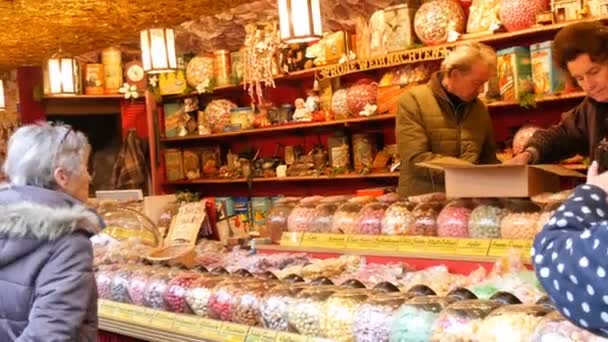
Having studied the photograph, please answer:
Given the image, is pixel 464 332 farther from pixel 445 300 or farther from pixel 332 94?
pixel 332 94

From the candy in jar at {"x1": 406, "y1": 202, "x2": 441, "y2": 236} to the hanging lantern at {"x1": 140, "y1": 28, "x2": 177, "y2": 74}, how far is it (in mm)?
3786

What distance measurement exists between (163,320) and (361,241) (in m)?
0.75

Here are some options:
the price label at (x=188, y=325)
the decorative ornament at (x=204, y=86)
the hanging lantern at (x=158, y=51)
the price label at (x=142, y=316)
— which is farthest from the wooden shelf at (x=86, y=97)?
the price label at (x=188, y=325)

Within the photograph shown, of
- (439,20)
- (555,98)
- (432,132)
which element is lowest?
(432,132)

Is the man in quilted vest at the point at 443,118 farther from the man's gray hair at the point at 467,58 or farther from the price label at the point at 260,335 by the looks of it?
the price label at the point at 260,335

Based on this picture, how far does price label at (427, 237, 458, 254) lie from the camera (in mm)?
2572

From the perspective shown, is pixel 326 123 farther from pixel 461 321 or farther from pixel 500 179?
pixel 461 321

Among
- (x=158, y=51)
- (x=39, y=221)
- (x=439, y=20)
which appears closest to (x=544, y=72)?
(x=439, y=20)

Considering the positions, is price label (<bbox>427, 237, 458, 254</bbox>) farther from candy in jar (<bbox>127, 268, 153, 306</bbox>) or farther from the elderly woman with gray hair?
the elderly woman with gray hair

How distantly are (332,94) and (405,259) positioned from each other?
3.83 m

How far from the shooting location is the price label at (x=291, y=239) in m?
3.12

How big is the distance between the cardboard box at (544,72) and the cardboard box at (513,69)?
5cm

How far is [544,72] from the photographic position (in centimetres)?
480

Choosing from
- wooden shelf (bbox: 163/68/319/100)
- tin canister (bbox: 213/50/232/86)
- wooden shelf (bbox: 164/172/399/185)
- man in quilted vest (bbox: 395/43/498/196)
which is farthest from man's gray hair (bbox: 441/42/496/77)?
tin canister (bbox: 213/50/232/86)
